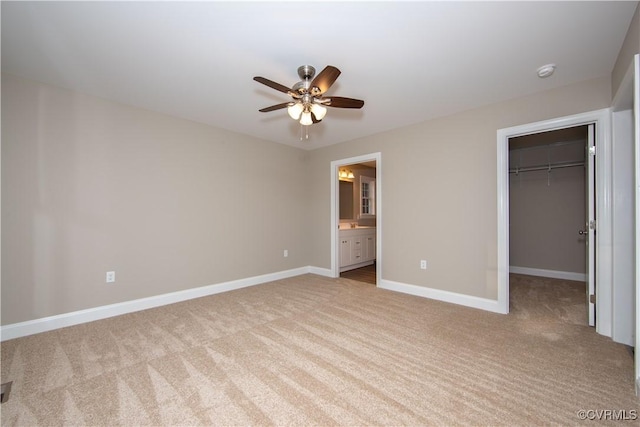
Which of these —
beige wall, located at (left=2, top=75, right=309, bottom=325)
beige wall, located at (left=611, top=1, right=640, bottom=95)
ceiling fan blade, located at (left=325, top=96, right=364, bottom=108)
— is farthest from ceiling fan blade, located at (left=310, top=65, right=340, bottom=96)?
beige wall, located at (left=2, top=75, right=309, bottom=325)

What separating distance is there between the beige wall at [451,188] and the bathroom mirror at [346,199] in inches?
77.0

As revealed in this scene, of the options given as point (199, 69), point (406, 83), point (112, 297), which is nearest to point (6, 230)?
point (112, 297)

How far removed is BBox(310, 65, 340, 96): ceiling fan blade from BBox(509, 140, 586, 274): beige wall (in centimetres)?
481

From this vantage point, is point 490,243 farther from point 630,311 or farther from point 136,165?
point 136,165

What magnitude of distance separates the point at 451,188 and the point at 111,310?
4331 millimetres

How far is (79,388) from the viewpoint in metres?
1.71

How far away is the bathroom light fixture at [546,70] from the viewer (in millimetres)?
2316

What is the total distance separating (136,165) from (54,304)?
165 centimetres

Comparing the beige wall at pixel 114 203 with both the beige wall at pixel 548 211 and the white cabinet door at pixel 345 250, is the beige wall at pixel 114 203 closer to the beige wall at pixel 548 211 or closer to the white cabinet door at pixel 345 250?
the white cabinet door at pixel 345 250

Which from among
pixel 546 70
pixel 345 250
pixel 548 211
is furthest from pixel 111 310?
pixel 548 211

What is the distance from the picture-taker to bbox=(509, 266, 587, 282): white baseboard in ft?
14.7

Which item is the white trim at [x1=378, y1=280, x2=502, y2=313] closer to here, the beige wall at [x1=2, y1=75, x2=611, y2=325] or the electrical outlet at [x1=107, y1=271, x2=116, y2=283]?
the beige wall at [x1=2, y1=75, x2=611, y2=325]

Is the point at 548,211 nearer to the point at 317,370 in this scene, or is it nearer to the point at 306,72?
the point at 306,72

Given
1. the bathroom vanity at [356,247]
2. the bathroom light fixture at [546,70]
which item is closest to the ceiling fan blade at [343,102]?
the bathroom light fixture at [546,70]
